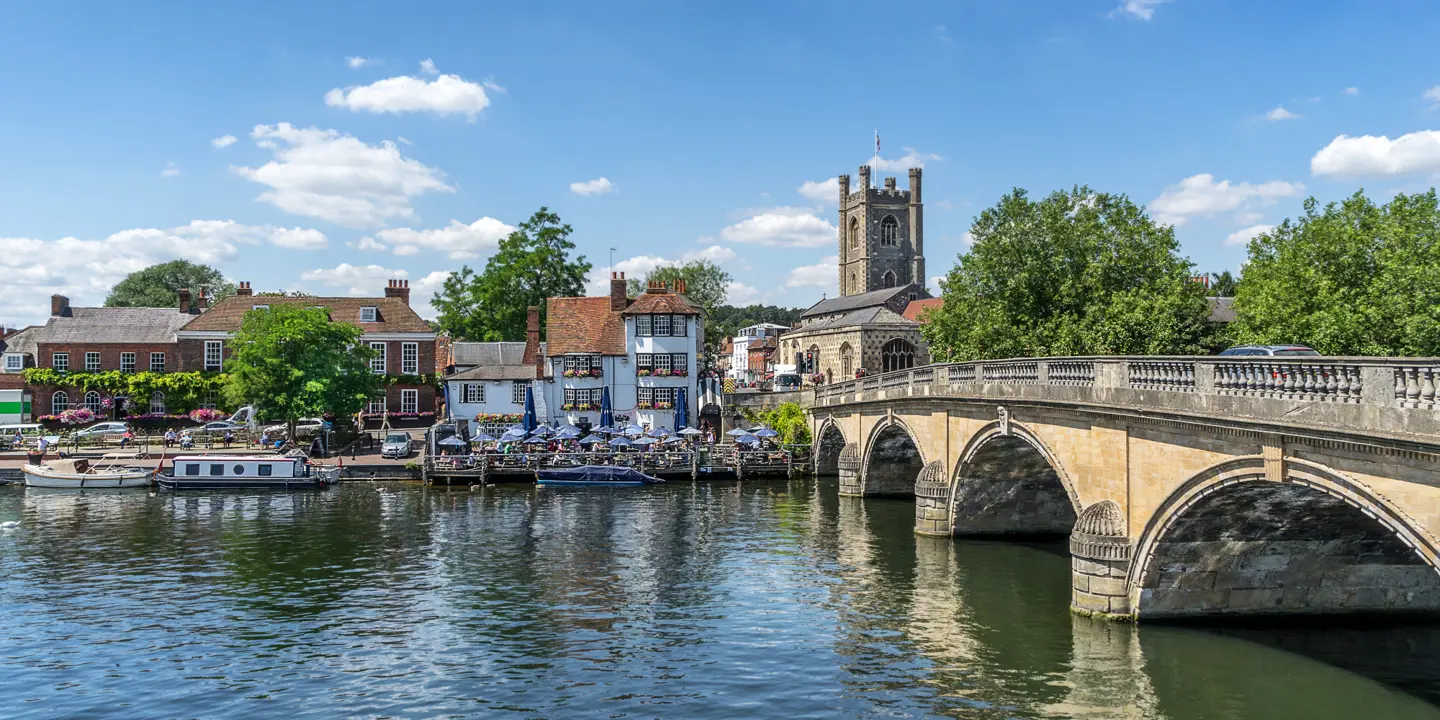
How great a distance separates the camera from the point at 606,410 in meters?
65.2

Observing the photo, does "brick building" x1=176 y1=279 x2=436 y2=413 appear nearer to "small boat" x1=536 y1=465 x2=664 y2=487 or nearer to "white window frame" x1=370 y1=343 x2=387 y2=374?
"white window frame" x1=370 y1=343 x2=387 y2=374

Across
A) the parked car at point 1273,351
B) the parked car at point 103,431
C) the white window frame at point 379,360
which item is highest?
the white window frame at point 379,360

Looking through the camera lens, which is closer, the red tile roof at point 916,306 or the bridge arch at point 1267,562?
the bridge arch at point 1267,562

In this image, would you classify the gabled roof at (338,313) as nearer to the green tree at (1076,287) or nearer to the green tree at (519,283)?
the green tree at (519,283)

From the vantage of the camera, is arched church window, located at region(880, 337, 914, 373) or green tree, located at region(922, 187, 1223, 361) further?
arched church window, located at region(880, 337, 914, 373)

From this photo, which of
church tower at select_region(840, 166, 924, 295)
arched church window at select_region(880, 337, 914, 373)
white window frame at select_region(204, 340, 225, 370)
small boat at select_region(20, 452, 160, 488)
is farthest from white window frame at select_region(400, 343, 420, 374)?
church tower at select_region(840, 166, 924, 295)

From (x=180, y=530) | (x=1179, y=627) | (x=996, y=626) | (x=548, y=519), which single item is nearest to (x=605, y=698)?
(x=996, y=626)

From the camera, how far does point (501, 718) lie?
20141mm

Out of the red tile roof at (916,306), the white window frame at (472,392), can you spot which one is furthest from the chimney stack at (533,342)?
the red tile roof at (916,306)

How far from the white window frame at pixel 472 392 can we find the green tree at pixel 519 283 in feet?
50.7

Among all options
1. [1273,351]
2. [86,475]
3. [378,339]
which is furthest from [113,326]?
[1273,351]

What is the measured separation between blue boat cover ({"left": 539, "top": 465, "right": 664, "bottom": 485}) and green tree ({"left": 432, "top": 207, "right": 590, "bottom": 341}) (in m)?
31.0

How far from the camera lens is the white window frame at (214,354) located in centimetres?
7462

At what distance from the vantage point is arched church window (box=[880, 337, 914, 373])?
85125 mm
